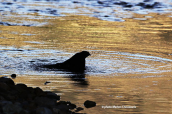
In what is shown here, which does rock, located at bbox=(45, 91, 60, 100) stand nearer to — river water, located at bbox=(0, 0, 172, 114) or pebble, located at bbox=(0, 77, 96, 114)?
pebble, located at bbox=(0, 77, 96, 114)

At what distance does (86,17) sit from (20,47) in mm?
9500

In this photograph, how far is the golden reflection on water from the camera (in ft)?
28.6

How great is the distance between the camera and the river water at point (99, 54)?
9.01 metres

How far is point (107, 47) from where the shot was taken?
1523 cm

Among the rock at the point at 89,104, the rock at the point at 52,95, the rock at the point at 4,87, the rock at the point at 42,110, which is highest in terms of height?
the rock at the point at 4,87

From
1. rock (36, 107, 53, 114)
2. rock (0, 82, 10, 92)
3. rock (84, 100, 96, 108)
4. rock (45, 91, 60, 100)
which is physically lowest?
rock (84, 100, 96, 108)

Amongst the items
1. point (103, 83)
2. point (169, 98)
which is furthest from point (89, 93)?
point (169, 98)

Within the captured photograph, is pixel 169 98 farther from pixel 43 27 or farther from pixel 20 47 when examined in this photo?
pixel 43 27

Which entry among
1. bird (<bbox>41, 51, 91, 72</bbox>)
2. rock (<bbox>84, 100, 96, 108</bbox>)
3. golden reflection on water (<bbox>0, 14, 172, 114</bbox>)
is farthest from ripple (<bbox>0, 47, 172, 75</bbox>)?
rock (<bbox>84, 100, 96, 108</bbox>)

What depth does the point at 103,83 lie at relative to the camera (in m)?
10.2

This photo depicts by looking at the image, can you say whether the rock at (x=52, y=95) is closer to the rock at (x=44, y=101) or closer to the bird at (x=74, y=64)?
the rock at (x=44, y=101)

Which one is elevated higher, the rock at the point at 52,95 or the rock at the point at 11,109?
the rock at the point at 11,109

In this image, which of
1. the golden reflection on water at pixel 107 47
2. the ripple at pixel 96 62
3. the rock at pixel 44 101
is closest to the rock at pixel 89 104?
the golden reflection on water at pixel 107 47

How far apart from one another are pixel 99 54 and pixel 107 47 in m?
1.17
